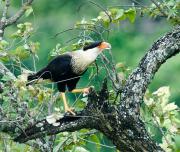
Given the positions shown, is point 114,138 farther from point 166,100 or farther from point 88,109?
point 166,100

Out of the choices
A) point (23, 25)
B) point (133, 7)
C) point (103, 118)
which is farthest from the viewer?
→ point (23, 25)

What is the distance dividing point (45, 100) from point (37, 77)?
0.59ft

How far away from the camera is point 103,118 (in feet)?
18.2

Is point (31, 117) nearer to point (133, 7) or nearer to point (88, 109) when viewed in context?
point (88, 109)

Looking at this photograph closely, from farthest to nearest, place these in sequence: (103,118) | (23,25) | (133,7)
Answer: (23,25), (133,7), (103,118)

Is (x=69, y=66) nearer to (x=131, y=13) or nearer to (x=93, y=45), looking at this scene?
(x=93, y=45)

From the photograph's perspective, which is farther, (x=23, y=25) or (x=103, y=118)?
(x=23, y=25)

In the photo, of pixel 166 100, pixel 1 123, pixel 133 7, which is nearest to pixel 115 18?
pixel 133 7

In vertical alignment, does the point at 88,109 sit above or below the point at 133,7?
below

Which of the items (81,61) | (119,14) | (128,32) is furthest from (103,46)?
(128,32)

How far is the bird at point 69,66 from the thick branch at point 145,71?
19.6 inches

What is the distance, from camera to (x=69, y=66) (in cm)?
627

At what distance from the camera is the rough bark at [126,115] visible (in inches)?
219

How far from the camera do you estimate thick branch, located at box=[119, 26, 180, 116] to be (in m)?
5.61
